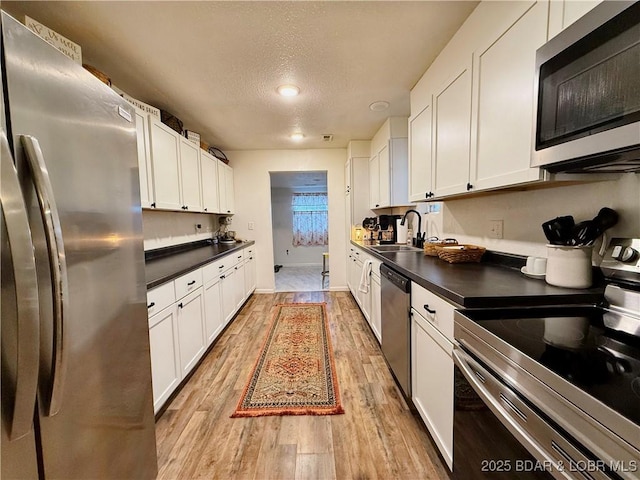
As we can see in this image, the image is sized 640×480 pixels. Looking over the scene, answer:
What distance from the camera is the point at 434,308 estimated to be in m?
1.28

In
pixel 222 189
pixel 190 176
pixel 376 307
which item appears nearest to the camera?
pixel 376 307

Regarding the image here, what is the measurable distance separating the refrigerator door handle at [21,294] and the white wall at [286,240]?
6.74 metres

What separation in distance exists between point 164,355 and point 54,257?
4.18 ft

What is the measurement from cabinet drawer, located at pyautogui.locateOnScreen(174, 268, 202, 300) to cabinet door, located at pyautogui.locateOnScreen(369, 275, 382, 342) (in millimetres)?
1546

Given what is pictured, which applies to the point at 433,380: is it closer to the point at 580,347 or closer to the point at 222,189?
the point at 580,347

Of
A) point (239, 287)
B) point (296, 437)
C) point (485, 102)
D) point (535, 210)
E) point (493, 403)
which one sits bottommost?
point (296, 437)

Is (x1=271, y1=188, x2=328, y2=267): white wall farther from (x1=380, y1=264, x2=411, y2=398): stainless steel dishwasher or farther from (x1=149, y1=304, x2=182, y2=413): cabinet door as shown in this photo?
(x1=149, y1=304, x2=182, y2=413): cabinet door

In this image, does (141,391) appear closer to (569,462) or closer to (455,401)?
(455,401)

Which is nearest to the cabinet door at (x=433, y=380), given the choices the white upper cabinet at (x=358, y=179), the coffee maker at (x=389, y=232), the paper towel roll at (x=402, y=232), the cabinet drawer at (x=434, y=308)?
the cabinet drawer at (x=434, y=308)

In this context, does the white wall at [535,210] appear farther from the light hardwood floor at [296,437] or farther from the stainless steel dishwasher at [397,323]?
the light hardwood floor at [296,437]

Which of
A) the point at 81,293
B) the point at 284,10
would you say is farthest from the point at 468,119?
the point at 81,293

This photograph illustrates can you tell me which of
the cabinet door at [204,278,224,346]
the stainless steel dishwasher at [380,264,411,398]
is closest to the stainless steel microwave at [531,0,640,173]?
the stainless steel dishwasher at [380,264,411,398]

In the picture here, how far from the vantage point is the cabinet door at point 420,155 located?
206cm

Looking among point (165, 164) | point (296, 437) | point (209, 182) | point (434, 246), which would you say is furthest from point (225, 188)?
point (296, 437)
